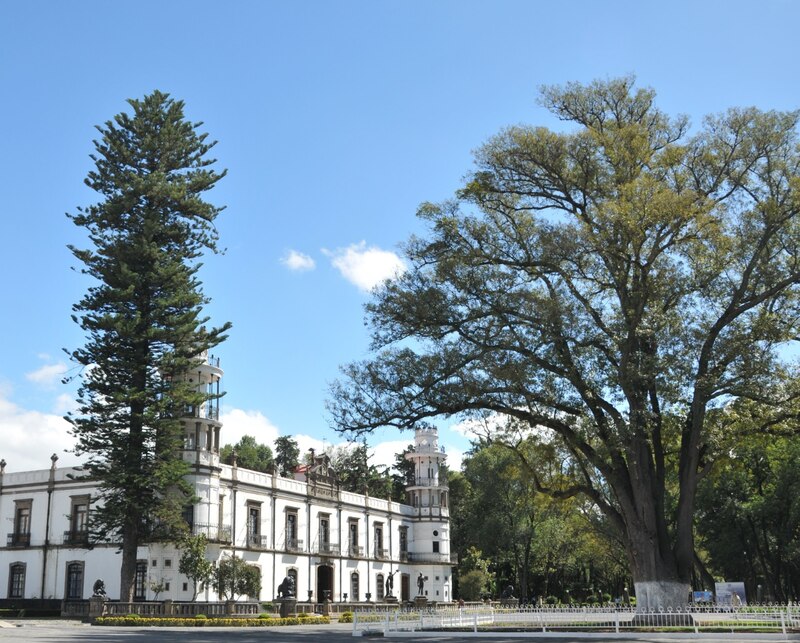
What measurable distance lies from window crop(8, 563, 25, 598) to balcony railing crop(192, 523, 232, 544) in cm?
990

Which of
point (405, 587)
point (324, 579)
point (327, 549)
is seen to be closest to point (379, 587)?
point (405, 587)

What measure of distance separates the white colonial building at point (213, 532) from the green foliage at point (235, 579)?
2.76 ft

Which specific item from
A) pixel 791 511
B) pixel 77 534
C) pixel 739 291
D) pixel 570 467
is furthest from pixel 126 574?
pixel 791 511

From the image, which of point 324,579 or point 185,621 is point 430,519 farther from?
point 185,621

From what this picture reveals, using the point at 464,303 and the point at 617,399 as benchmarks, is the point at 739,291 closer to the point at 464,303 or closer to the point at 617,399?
the point at 617,399

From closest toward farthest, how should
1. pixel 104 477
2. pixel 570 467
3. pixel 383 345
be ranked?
pixel 383 345, pixel 570 467, pixel 104 477

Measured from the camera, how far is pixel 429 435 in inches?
2365

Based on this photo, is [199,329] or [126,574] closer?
[126,574]

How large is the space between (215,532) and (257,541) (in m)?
4.22

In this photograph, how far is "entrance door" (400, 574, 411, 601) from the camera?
5675 centimetres

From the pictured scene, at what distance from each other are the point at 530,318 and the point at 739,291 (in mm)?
5261

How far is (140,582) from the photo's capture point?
1460 inches

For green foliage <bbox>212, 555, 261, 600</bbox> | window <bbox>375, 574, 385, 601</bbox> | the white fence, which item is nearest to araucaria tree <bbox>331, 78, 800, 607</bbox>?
the white fence

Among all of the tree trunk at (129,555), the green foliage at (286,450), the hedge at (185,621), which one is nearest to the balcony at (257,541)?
the tree trunk at (129,555)
